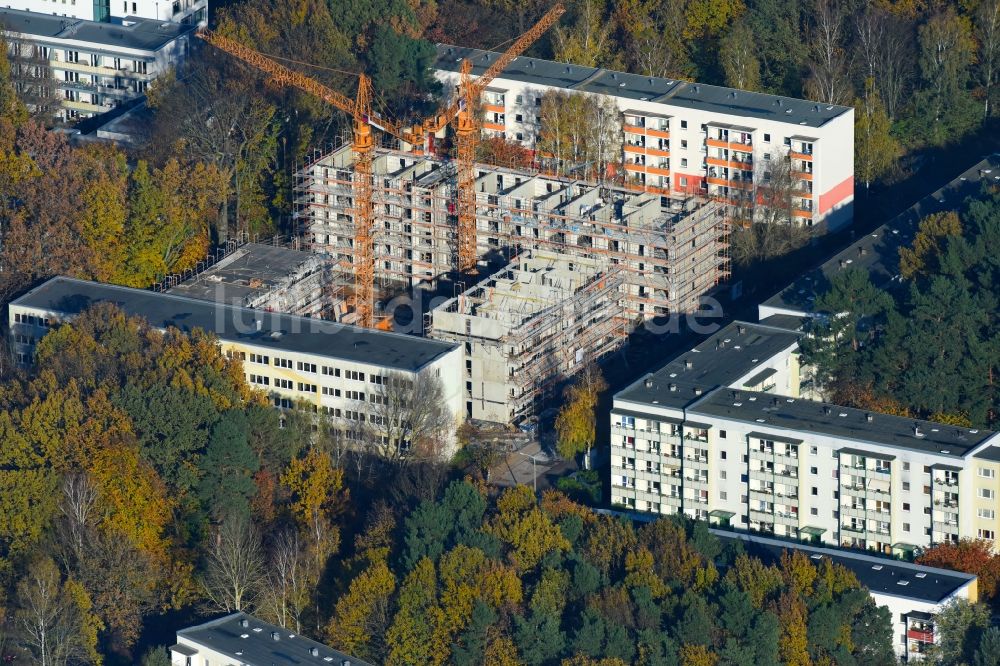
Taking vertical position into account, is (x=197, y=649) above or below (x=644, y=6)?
below

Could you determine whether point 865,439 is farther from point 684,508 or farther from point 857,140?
point 857,140

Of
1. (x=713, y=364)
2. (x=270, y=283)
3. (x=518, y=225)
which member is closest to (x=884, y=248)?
(x=713, y=364)

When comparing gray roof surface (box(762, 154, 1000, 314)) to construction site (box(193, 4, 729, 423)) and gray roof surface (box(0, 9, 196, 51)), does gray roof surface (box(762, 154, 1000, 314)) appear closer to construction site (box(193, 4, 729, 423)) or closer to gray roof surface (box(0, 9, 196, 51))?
construction site (box(193, 4, 729, 423))

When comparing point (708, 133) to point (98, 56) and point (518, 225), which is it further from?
point (98, 56)

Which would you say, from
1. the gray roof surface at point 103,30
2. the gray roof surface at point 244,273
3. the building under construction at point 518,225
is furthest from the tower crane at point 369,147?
the gray roof surface at point 103,30

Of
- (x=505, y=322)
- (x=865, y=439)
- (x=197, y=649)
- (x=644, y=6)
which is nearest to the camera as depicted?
(x=197, y=649)

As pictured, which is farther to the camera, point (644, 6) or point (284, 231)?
point (644, 6)

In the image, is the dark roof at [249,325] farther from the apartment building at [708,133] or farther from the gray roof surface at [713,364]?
the apartment building at [708,133]

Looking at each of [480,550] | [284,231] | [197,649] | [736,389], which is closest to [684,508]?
[736,389]
